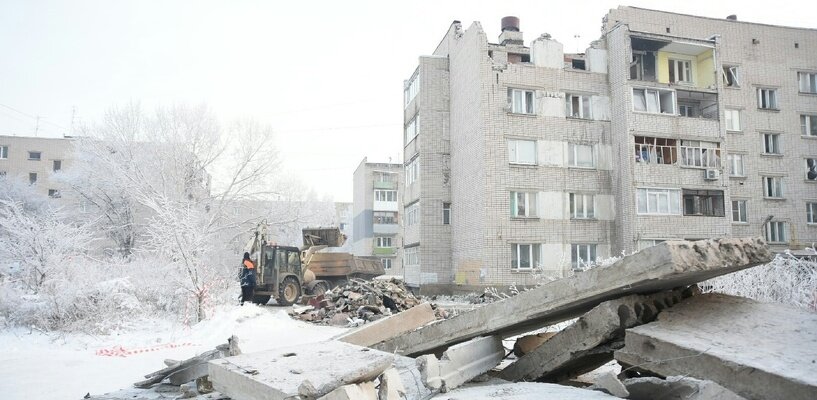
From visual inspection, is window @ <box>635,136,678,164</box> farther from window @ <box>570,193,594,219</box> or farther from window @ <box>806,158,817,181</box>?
window @ <box>806,158,817,181</box>

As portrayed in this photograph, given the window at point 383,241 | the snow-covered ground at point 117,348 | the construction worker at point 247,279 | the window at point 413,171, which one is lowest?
the snow-covered ground at point 117,348

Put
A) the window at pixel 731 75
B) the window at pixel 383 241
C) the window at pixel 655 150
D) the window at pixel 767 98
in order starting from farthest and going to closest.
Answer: the window at pixel 383 241
the window at pixel 767 98
the window at pixel 731 75
the window at pixel 655 150

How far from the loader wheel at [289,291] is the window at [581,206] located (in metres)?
12.2

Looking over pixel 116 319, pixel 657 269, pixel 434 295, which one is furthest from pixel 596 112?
pixel 657 269

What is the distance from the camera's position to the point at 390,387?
366 centimetres

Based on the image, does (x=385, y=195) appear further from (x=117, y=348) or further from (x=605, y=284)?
(x=605, y=284)

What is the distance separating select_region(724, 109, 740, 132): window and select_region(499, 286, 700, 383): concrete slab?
30.0 m

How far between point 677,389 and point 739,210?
30711 millimetres

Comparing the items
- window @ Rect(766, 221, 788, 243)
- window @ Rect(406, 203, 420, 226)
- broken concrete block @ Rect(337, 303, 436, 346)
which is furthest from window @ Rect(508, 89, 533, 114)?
broken concrete block @ Rect(337, 303, 436, 346)

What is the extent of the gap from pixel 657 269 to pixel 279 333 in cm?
998

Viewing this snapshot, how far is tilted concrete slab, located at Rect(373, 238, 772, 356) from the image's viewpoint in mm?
3566

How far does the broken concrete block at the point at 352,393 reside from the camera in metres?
3.23

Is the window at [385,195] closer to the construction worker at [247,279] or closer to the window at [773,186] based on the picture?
the window at [773,186]

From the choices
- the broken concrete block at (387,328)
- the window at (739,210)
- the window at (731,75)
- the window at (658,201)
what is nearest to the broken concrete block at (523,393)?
the broken concrete block at (387,328)
